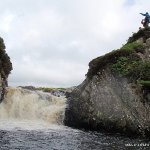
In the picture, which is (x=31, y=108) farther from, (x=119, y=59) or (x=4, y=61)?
(x=119, y=59)

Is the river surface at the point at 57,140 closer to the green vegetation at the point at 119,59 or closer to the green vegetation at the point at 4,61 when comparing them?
the green vegetation at the point at 119,59

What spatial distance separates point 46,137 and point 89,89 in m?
9.85

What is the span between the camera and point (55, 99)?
44906 mm

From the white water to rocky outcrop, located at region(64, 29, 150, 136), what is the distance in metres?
1.60

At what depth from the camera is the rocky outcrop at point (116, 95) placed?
1350 inches

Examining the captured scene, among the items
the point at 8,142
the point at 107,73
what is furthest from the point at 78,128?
the point at 8,142

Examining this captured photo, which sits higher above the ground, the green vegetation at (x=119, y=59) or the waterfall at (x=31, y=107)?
the green vegetation at (x=119, y=59)

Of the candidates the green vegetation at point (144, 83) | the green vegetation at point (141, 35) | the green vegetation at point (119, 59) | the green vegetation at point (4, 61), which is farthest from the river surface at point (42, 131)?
the green vegetation at point (141, 35)

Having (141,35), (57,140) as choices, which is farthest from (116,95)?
(141,35)

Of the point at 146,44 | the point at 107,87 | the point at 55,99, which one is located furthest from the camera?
the point at 55,99

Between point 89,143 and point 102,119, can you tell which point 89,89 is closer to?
point 102,119

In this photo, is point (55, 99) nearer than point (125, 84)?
No

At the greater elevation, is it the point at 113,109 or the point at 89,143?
the point at 113,109

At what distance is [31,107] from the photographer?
143ft
